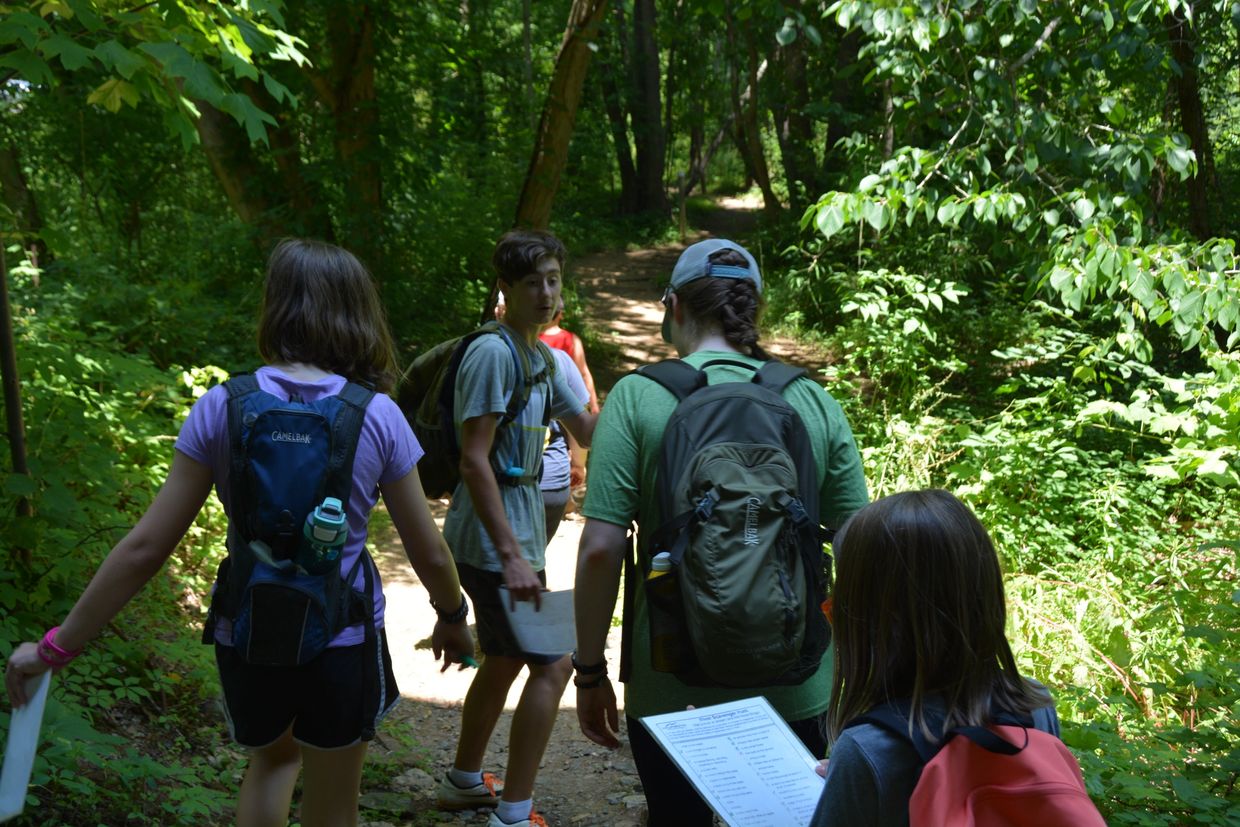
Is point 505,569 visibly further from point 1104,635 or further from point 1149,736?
point 1104,635

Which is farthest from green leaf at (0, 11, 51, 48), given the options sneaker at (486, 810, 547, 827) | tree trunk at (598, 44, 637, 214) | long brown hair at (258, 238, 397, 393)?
tree trunk at (598, 44, 637, 214)

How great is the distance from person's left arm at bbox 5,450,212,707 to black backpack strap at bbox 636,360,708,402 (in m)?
1.00

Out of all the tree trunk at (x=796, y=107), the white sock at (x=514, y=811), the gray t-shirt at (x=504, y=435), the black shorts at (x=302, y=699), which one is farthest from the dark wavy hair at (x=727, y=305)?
the tree trunk at (x=796, y=107)

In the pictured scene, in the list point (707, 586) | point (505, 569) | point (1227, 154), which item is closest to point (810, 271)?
point (1227, 154)

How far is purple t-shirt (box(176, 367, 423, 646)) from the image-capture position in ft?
7.32

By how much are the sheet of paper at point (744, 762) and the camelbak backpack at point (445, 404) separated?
1.64 m

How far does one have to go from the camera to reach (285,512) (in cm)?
216

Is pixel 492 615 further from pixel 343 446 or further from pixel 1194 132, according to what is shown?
pixel 1194 132

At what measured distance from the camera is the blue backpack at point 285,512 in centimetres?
216

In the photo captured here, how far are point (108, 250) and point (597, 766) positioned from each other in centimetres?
958

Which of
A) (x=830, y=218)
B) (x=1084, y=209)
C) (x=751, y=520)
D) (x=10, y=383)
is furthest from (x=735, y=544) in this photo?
(x=1084, y=209)

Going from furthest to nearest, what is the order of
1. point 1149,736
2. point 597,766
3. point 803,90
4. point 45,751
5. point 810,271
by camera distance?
point 803,90 < point 810,271 < point 597,766 < point 1149,736 < point 45,751

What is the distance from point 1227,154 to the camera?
1510 centimetres

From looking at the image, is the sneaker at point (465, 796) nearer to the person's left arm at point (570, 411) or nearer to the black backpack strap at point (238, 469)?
the person's left arm at point (570, 411)
